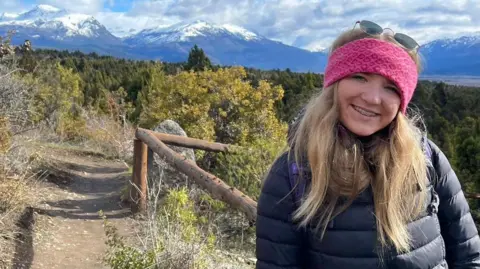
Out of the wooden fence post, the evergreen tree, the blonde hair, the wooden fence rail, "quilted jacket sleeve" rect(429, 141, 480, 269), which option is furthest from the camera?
the evergreen tree

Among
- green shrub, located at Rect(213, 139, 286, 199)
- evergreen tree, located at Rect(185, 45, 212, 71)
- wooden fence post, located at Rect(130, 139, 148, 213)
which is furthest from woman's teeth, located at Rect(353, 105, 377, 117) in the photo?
evergreen tree, located at Rect(185, 45, 212, 71)

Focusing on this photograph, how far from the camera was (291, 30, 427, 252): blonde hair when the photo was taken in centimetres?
179

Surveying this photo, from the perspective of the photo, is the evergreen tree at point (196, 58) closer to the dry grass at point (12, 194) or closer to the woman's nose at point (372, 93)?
the dry grass at point (12, 194)

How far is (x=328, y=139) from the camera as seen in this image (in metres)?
1.83

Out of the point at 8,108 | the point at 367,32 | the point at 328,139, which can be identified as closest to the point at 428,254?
the point at 328,139

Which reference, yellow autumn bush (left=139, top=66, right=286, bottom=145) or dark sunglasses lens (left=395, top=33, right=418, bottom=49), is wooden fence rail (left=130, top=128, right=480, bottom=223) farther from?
yellow autumn bush (left=139, top=66, right=286, bottom=145)

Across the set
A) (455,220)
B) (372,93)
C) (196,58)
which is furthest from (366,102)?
(196,58)

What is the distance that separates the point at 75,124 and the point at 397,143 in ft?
57.5

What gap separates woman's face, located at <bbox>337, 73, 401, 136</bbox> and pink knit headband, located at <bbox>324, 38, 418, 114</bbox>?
1.3 inches

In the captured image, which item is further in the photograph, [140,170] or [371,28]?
[140,170]

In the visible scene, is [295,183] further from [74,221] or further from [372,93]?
[74,221]

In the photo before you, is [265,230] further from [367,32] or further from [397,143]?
[367,32]

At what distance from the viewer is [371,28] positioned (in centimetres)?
189

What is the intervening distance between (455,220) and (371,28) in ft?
2.53
